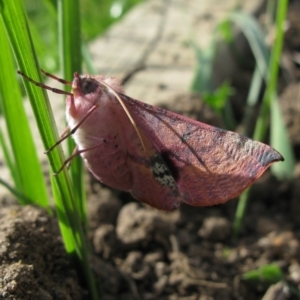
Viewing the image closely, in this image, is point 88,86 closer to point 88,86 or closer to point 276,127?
point 88,86

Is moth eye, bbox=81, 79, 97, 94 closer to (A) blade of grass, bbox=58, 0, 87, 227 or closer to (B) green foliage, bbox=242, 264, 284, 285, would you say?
(A) blade of grass, bbox=58, 0, 87, 227

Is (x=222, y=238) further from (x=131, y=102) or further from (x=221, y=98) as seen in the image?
(x=131, y=102)

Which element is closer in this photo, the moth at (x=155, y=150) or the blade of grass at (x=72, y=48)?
the moth at (x=155, y=150)

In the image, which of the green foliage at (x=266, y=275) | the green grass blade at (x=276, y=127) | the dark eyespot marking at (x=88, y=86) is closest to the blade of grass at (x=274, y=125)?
the green grass blade at (x=276, y=127)

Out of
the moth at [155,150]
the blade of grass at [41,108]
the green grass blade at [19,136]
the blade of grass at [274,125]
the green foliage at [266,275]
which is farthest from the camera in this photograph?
the blade of grass at [274,125]

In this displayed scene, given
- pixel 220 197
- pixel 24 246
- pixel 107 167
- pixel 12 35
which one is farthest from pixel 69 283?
pixel 12 35

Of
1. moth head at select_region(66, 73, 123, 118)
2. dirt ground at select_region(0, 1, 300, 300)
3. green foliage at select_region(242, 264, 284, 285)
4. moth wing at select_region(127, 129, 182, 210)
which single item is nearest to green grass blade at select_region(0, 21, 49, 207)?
dirt ground at select_region(0, 1, 300, 300)

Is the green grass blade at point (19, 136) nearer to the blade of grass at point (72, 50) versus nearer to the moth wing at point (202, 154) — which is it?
the blade of grass at point (72, 50)
